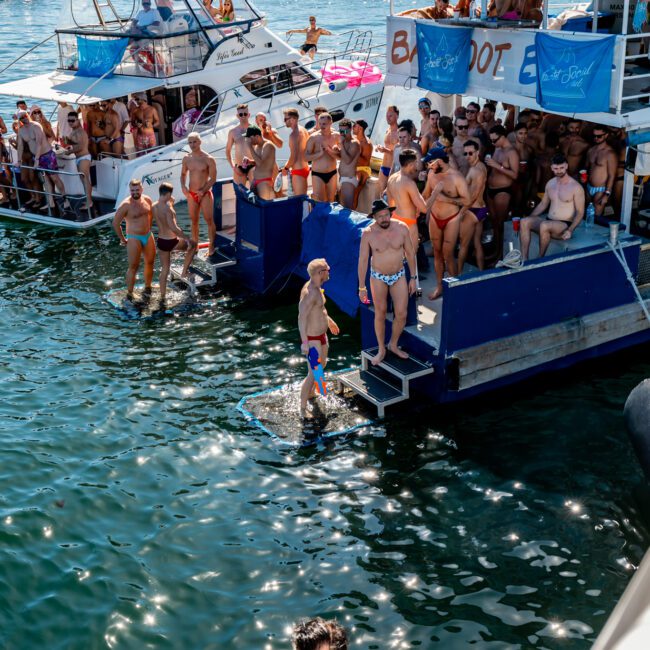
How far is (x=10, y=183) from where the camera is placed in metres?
17.8

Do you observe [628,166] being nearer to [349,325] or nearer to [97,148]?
[349,325]

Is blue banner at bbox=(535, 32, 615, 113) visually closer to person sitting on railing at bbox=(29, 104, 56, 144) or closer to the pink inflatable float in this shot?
the pink inflatable float

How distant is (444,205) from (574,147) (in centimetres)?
218

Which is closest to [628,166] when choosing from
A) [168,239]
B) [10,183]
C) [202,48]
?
[168,239]

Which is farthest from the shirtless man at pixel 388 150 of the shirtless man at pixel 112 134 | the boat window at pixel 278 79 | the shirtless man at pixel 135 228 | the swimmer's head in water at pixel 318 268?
the shirtless man at pixel 112 134

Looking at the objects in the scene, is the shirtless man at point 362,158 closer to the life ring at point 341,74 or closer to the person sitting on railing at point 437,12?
the person sitting on railing at point 437,12

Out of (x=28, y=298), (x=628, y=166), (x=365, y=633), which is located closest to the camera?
(x=365, y=633)

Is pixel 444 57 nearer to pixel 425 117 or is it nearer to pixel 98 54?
pixel 425 117

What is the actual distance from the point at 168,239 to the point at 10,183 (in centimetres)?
650

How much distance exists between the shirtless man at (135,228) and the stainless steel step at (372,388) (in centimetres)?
434

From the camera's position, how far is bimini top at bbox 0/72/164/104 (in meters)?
17.0

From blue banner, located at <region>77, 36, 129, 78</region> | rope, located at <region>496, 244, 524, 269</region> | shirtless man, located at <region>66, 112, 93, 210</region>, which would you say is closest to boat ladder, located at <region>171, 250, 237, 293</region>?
shirtless man, located at <region>66, 112, 93, 210</region>

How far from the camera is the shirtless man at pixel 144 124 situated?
17.7m

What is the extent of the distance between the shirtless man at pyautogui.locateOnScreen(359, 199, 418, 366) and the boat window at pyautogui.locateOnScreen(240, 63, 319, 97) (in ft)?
34.0
